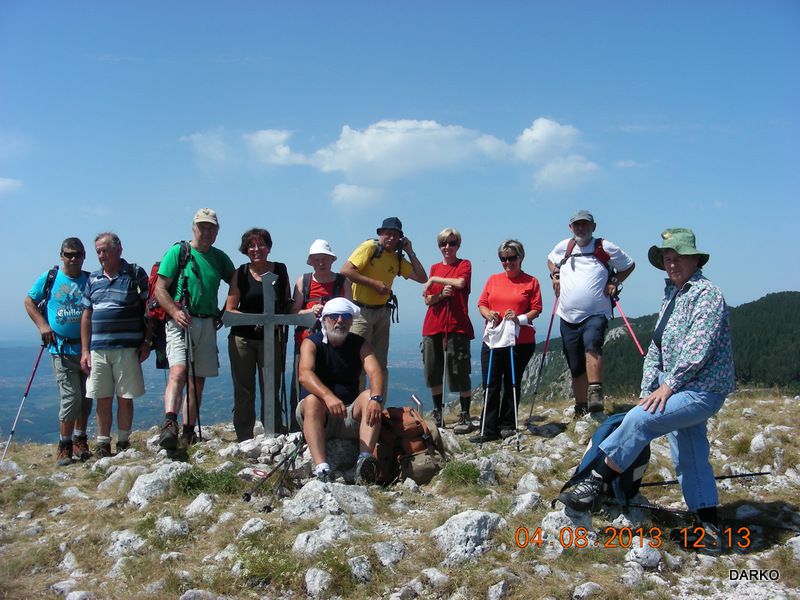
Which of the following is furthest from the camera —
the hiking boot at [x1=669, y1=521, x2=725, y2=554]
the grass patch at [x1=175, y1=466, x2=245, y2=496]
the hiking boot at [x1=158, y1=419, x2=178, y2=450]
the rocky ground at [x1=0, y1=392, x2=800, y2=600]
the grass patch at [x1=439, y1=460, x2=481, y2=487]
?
the hiking boot at [x1=158, y1=419, x2=178, y2=450]

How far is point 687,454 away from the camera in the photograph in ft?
17.7

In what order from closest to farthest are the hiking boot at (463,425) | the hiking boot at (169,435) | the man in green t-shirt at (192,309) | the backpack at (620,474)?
the backpack at (620,474)
the hiking boot at (169,435)
the man in green t-shirt at (192,309)
the hiking boot at (463,425)

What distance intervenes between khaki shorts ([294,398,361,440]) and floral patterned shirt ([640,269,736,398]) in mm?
3374

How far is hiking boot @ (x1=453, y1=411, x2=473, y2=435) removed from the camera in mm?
9086

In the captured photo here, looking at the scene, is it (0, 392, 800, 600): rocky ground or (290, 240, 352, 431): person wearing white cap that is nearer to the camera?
(0, 392, 800, 600): rocky ground

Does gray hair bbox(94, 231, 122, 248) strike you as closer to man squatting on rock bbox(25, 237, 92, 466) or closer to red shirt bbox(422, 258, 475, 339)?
man squatting on rock bbox(25, 237, 92, 466)

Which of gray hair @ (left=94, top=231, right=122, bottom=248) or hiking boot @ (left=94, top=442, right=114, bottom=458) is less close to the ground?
gray hair @ (left=94, top=231, right=122, bottom=248)

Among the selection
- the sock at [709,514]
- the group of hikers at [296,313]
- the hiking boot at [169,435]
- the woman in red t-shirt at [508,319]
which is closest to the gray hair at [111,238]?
the group of hikers at [296,313]

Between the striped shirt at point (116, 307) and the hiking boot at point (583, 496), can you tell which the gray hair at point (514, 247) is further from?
the striped shirt at point (116, 307)

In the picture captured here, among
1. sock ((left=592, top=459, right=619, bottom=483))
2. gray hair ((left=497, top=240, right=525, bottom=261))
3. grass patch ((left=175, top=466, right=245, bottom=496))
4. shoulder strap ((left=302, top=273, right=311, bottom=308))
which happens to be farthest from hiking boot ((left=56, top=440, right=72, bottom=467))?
sock ((left=592, top=459, right=619, bottom=483))

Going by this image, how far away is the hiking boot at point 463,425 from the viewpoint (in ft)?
29.8

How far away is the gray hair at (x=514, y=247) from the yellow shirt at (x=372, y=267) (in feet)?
4.62

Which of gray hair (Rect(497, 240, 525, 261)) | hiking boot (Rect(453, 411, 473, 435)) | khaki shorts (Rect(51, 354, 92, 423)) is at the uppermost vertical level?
gray hair (Rect(497, 240, 525, 261))

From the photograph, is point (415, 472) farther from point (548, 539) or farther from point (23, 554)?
point (23, 554)
